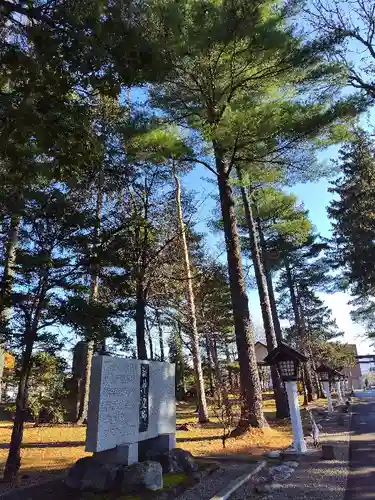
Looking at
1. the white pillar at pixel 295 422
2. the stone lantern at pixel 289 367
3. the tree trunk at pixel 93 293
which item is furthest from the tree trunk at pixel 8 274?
the white pillar at pixel 295 422

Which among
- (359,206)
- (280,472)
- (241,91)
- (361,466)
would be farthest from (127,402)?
(359,206)

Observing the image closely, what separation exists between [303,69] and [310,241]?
1527 centimetres

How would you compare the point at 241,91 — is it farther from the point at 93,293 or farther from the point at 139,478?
the point at 139,478

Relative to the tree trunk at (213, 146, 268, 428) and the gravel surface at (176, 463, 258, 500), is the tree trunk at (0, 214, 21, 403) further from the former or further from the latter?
the tree trunk at (213, 146, 268, 428)

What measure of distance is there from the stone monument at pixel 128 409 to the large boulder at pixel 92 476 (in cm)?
16

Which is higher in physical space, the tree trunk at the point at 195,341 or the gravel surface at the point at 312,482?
the tree trunk at the point at 195,341

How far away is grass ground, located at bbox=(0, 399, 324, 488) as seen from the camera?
7402mm

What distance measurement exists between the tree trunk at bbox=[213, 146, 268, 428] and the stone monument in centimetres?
301

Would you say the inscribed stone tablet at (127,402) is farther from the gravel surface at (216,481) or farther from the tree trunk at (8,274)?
the tree trunk at (8,274)

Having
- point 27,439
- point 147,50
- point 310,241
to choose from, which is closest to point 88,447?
point 147,50

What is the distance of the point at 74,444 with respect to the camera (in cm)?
946

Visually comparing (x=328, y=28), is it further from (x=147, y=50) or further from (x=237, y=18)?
(x=147, y=50)

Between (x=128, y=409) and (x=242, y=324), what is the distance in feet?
16.4

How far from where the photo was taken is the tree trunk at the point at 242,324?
9.65 metres
